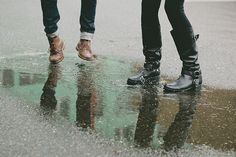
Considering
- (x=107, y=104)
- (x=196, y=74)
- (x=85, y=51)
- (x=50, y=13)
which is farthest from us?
(x=85, y=51)

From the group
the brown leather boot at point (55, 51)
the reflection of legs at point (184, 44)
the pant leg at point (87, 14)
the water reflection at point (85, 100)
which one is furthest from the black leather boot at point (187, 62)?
the brown leather boot at point (55, 51)

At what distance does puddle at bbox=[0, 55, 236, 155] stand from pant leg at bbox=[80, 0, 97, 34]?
0.40 meters

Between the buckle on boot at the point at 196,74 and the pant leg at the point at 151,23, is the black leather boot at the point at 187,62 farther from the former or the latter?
the pant leg at the point at 151,23

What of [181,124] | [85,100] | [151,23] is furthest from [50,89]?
[181,124]

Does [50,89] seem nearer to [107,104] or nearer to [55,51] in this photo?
[107,104]

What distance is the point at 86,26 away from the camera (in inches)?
222

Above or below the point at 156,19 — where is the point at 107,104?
below

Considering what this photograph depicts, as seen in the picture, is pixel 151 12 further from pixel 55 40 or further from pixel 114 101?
pixel 55 40

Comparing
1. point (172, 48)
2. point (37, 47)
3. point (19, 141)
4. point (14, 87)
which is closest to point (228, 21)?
point (172, 48)

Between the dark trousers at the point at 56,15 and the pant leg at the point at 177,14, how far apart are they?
1253 mm

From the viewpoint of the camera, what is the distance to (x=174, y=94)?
4645mm

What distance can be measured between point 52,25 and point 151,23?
1.26 metres

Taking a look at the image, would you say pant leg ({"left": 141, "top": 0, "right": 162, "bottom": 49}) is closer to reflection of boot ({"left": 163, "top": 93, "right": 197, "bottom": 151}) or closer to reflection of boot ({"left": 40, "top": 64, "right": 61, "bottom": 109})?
reflection of boot ({"left": 163, "top": 93, "right": 197, "bottom": 151})

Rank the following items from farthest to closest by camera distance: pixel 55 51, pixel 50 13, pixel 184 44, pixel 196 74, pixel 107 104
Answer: pixel 55 51 → pixel 50 13 → pixel 196 74 → pixel 184 44 → pixel 107 104
